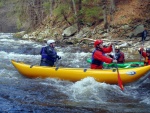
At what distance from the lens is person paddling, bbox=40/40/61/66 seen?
8656mm

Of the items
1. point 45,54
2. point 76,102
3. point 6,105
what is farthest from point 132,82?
point 6,105

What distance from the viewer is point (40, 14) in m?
26.2

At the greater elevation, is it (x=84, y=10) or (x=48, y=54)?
(x=84, y=10)

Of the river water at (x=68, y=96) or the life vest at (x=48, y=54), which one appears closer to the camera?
the river water at (x=68, y=96)

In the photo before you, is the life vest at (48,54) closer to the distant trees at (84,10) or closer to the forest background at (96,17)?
the forest background at (96,17)

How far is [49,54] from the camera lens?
341 inches

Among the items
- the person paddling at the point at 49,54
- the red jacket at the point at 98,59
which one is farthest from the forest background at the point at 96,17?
the red jacket at the point at 98,59

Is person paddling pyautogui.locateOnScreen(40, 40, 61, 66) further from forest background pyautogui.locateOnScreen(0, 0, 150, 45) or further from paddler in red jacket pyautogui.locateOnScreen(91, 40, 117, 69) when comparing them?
forest background pyautogui.locateOnScreen(0, 0, 150, 45)

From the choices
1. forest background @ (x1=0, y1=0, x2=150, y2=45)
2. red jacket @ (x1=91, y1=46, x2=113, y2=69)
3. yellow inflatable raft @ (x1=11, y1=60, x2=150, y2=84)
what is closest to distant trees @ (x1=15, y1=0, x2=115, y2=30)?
forest background @ (x1=0, y1=0, x2=150, y2=45)

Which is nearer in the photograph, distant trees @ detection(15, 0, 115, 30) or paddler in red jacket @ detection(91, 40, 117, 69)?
paddler in red jacket @ detection(91, 40, 117, 69)

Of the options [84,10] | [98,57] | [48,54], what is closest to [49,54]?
[48,54]

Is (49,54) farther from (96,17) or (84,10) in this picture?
(84,10)

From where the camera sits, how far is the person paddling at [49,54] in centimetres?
866

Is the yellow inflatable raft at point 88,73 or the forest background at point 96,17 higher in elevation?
the forest background at point 96,17
